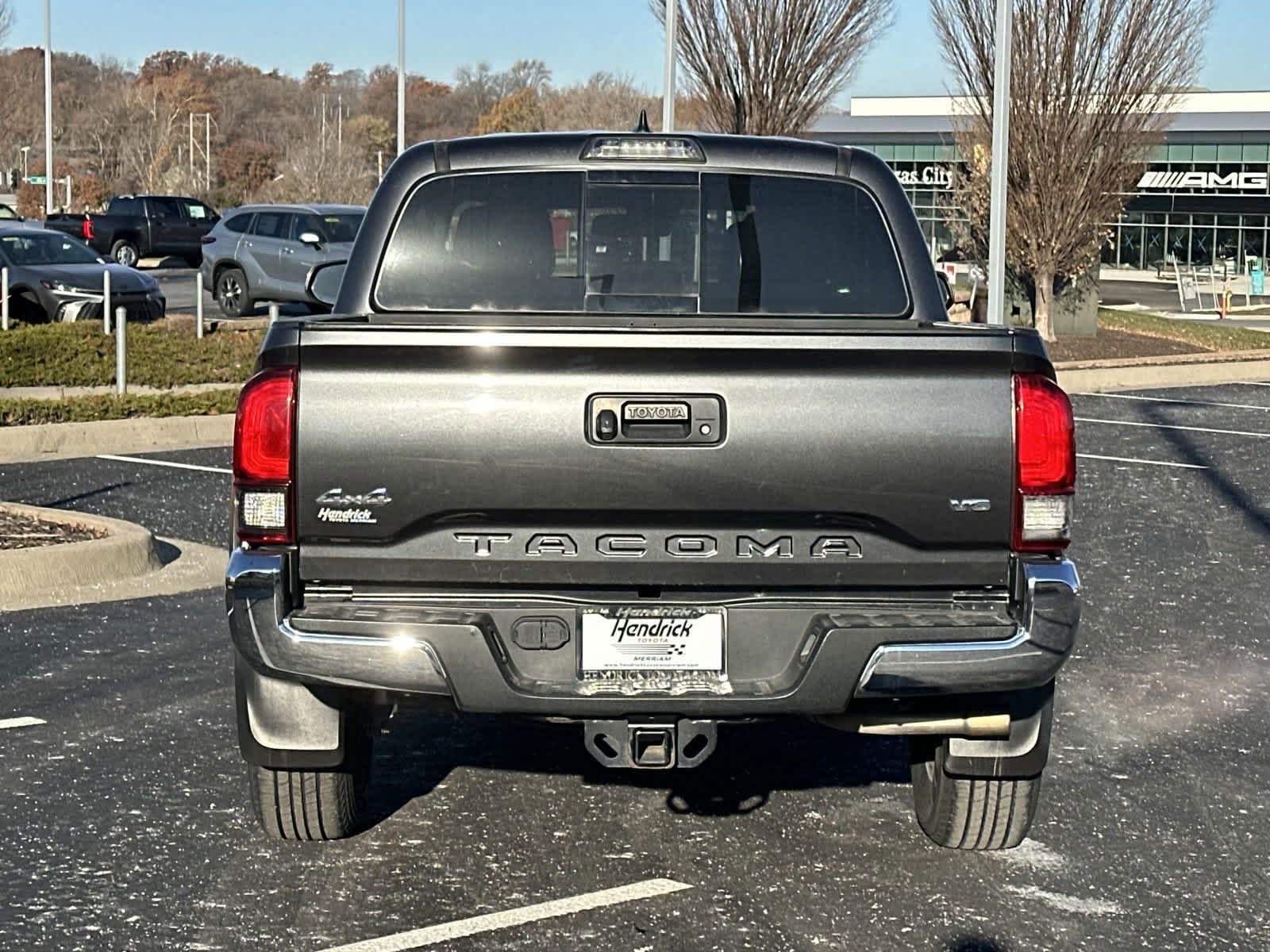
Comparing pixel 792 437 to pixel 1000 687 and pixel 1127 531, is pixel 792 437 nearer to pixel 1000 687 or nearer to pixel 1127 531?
pixel 1000 687

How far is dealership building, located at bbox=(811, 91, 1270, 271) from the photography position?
5944cm

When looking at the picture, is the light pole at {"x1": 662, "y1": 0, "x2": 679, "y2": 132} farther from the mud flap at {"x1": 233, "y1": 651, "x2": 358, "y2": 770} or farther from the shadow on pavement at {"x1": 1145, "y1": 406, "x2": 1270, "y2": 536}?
the mud flap at {"x1": 233, "y1": 651, "x2": 358, "y2": 770}

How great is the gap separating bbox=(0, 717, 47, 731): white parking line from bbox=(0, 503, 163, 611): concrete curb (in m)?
2.22

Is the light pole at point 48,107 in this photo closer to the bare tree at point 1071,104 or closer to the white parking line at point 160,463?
the bare tree at point 1071,104

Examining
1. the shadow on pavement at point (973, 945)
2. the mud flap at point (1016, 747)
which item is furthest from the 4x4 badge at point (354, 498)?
the shadow on pavement at point (973, 945)

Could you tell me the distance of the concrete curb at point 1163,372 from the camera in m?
Result: 24.4

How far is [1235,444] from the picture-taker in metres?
18.0

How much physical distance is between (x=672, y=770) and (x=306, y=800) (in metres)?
1.48

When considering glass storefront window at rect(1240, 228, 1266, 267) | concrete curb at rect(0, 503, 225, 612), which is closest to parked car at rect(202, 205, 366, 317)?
concrete curb at rect(0, 503, 225, 612)

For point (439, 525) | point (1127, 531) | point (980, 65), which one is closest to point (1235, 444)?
point (1127, 531)

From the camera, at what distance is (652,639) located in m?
4.80

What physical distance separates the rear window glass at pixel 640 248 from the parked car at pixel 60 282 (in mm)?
19240

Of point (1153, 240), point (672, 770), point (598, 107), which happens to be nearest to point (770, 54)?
point (672, 770)

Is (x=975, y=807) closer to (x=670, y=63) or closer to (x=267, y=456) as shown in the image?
(x=267, y=456)
